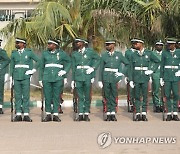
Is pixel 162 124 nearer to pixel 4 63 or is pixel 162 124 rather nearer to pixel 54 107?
pixel 54 107

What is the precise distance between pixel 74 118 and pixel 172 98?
84.0 inches

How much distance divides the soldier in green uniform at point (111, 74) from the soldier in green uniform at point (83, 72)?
191 millimetres

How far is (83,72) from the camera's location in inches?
373

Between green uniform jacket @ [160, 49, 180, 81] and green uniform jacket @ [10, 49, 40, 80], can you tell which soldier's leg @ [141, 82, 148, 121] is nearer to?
green uniform jacket @ [160, 49, 180, 81]

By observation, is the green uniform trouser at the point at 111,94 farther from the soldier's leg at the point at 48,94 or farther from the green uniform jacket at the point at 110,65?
the soldier's leg at the point at 48,94

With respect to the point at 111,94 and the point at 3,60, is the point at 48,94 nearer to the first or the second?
the point at 111,94

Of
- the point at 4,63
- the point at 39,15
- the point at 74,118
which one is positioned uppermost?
the point at 39,15

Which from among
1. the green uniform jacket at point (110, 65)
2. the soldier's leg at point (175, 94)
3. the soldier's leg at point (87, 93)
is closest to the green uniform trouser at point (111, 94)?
the green uniform jacket at point (110, 65)

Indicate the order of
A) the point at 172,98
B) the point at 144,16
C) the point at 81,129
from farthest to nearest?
1. the point at 144,16
2. the point at 172,98
3. the point at 81,129

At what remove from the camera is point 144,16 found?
1198cm

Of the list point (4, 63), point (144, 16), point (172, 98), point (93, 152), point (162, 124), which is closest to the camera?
point (93, 152)

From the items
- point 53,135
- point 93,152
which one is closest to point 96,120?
point 53,135

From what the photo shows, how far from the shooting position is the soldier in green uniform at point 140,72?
9492 millimetres

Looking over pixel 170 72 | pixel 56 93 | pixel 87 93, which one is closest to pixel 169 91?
pixel 170 72
